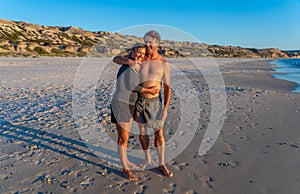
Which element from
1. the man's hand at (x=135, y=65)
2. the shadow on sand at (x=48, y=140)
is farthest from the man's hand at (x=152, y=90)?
the shadow on sand at (x=48, y=140)

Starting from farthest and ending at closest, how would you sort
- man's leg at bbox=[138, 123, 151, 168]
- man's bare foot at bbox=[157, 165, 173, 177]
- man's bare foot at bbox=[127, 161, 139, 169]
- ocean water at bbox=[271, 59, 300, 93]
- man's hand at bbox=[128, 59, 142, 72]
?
ocean water at bbox=[271, 59, 300, 93]
man's bare foot at bbox=[127, 161, 139, 169]
man's leg at bbox=[138, 123, 151, 168]
man's bare foot at bbox=[157, 165, 173, 177]
man's hand at bbox=[128, 59, 142, 72]

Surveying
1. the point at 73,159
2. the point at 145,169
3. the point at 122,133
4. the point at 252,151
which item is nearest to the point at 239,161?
the point at 252,151

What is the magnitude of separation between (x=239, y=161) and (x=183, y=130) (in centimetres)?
185

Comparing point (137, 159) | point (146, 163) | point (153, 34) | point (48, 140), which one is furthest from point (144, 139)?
point (48, 140)

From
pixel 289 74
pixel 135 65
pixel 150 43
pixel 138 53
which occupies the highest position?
pixel 150 43

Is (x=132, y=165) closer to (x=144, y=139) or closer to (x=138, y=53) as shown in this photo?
(x=144, y=139)

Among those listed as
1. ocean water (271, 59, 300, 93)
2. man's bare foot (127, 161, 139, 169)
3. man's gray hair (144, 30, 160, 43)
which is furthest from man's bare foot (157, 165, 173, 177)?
ocean water (271, 59, 300, 93)

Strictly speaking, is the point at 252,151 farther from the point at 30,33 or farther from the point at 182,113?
the point at 30,33

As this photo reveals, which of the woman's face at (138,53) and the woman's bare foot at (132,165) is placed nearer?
the woman's face at (138,53)

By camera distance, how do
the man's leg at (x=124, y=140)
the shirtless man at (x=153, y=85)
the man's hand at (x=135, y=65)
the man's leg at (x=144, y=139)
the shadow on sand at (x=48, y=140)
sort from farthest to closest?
1. the shadow on sand at (x=48, y=140)
2. the man's leg at (x=144, y=139)
3. the man's leg at (x=124, y=140)
4. the shirtless man at (x=153, y=85)
5. the man's hand at (x=135, y=65)

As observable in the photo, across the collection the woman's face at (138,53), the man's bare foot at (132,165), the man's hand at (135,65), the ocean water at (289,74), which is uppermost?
the woman's face at (138,53)

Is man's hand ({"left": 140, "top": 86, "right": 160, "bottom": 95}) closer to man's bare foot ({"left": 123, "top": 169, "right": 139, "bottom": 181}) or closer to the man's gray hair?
the man's gray hair

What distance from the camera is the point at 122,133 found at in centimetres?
349

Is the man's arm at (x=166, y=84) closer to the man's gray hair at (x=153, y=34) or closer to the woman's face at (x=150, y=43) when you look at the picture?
the woman's face at (x=150, y=43)
